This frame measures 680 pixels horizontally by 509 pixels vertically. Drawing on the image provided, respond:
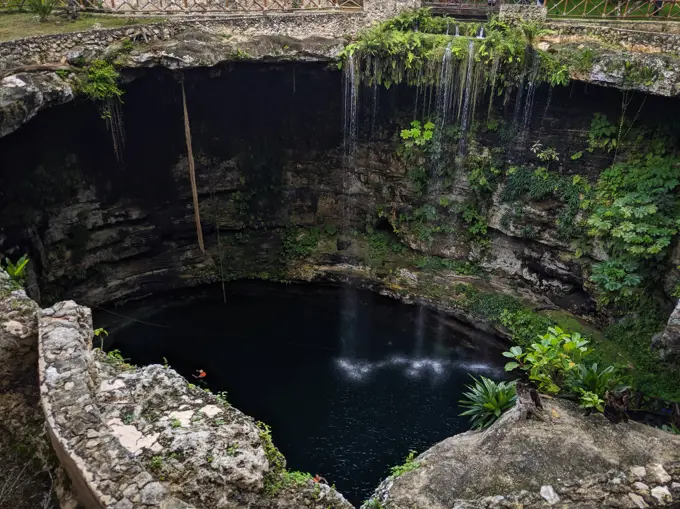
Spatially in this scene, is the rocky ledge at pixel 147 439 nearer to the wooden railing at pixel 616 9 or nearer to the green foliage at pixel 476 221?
the green foliage at pixel 476 221

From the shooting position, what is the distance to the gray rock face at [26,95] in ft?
39.5

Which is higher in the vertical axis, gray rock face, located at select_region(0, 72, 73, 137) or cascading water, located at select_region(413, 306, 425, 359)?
gray rock face, located at select_region(0, 72, 73, 137)

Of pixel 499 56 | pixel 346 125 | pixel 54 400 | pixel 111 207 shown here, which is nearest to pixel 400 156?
pixel 346 125

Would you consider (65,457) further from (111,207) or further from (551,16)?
(551,16)

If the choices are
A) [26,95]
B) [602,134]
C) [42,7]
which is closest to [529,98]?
[602,134]

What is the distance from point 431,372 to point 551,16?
11609 mm

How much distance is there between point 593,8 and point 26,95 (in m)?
15.7

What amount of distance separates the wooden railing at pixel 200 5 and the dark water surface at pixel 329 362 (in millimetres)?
9446

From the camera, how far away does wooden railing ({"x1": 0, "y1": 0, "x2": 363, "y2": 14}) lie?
16.9 m

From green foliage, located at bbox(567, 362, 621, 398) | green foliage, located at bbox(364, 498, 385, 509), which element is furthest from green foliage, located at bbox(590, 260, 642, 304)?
green foliage, located at bbox(364, 498, 385, 509)

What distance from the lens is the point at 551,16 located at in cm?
1711

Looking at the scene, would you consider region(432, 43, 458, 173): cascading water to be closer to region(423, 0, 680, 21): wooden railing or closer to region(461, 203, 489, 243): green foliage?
region(461, 203, 489, 243): green foliage

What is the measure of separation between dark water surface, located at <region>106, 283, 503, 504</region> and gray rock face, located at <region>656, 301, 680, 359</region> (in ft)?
14.6

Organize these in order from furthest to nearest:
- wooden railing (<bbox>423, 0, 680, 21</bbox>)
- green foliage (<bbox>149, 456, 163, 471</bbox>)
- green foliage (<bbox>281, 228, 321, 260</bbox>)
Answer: green foliage (<bbox>281, 228, 321, 260</bbox>)
wooden railing (<bbox>423, 0, 680, 21</bbox>)
green foliage (<bbox>149, 456, 163, 471</bbox>)
